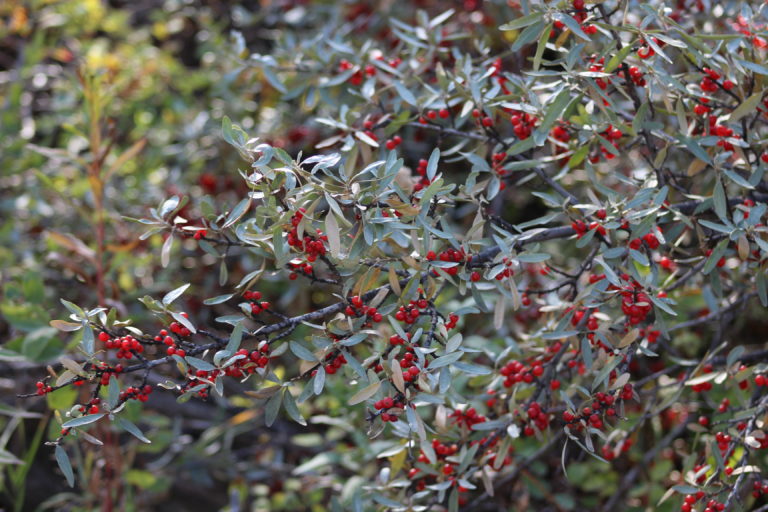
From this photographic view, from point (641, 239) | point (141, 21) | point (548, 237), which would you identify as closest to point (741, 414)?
point (641, 239)

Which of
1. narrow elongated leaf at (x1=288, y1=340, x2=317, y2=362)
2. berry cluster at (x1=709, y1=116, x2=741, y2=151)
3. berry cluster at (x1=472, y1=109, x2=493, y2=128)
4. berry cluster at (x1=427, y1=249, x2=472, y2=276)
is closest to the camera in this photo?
narrow elongated leaf at (x1=288, y1=340, x2=317, y2=362)

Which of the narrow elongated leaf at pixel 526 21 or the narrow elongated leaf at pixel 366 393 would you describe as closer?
the narrow elongated leaf at pixel 366 393

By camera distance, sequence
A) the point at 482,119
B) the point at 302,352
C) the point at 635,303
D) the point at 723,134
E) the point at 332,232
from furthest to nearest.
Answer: the point at 482,119, the point at 723,134, the point at 635,303, the point at 302,352, the point at 332,232

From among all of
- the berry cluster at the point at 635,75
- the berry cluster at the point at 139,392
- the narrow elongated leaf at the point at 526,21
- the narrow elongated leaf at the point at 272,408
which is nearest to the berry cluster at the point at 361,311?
the narrow elongated leaf at the point at 272,408

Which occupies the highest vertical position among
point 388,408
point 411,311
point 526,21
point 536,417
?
point 526,21

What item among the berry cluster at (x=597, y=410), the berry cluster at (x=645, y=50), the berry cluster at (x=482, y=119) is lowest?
the berry cluster at (x=597, y=410)

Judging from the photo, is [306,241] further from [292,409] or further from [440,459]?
[440,459]

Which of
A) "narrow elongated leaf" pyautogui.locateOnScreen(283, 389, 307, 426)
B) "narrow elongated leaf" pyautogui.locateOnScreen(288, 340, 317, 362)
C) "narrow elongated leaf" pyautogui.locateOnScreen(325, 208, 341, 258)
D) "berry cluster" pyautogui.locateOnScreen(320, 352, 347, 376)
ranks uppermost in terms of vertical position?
"narrow elongated leaf" pyautogui.locateOnScreen(325, 208, 341, 258)

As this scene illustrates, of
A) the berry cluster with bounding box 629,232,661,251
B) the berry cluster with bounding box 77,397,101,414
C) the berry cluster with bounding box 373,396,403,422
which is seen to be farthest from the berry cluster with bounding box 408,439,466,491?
the berry cluster with bounding box 77,397,101,414

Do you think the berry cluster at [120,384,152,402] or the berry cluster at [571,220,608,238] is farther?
the berry cluster at [571,220,608,238]

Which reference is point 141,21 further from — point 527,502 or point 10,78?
point 527,502

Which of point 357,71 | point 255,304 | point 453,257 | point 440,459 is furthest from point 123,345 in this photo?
point 357,71

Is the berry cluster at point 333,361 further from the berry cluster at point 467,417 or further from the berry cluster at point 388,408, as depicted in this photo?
the berry cluster at point 467,417

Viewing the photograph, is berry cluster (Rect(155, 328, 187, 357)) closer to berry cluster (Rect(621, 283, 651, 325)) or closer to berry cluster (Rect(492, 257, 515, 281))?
berry cluster (Rect(492, 257, 515, 281))
